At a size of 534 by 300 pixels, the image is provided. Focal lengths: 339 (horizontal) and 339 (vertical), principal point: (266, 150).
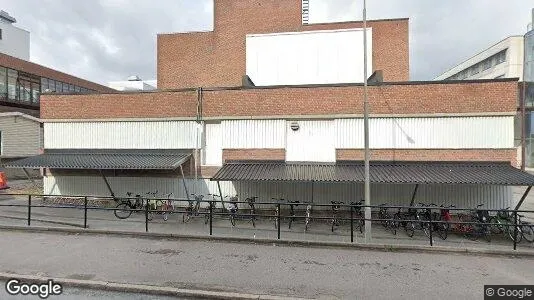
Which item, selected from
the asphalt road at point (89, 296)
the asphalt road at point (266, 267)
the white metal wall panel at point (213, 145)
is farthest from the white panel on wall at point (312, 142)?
the asphalt road at point (89, 296)

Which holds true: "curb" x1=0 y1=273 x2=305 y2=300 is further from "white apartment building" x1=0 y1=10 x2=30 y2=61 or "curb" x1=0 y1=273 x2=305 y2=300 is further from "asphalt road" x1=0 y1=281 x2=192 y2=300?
"white apartment building" x1=0 y1=10 x2=30 y2=61

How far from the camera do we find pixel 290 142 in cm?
1370

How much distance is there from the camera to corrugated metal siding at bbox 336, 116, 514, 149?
40.8 feet

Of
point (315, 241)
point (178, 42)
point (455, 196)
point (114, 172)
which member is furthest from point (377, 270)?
point (178, 42)

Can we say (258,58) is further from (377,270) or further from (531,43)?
(531,43)

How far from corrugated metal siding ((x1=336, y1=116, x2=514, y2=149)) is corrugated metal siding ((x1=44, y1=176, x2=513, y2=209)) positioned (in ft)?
5.23

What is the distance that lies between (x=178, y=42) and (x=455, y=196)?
1957 centimetres

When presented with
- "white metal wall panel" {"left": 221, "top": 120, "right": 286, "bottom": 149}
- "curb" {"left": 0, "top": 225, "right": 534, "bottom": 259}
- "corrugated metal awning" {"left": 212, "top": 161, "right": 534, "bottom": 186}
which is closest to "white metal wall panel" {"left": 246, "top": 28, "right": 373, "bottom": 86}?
"white metal wall panel" {"left": 221, "top": 120, "right": 286, "bottom": 149}

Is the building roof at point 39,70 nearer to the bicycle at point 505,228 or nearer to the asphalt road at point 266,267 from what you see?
the asphalt road at point 266,267

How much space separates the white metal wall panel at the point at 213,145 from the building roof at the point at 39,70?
2557cm

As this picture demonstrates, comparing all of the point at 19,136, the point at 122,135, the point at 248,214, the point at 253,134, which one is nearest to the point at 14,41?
the point at 19,136

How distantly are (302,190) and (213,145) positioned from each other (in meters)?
4.16

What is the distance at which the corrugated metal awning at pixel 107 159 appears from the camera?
42.7ft

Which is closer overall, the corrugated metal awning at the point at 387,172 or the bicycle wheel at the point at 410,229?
the bicycle wheel at the point at 410,229
